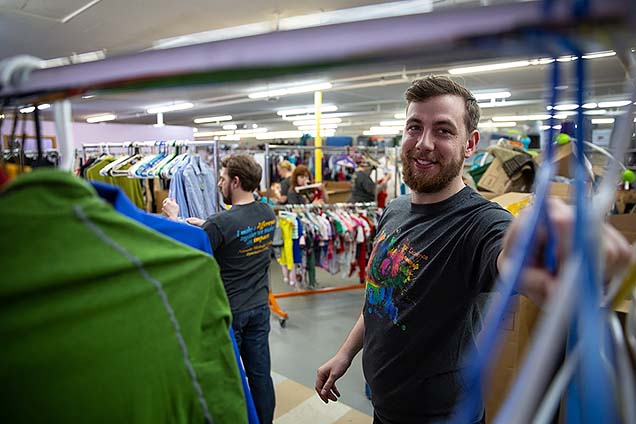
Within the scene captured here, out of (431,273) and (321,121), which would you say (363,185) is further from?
(321,121)

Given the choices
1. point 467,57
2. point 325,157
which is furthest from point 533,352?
point 325,157

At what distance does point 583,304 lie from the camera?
28 cm

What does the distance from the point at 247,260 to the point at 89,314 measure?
1821mm

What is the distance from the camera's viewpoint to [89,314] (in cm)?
42

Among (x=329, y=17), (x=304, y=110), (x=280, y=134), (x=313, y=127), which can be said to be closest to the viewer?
(x=329, y=17)

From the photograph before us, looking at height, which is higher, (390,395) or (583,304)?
(583,304)

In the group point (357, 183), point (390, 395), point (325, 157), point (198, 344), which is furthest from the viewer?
point (325, 157)

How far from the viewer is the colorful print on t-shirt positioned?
3.51ft

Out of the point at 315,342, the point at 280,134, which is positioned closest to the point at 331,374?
the point at 315,342

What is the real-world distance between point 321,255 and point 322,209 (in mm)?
474

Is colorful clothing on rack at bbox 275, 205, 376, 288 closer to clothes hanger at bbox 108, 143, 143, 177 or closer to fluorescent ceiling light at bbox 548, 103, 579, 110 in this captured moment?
clothes hanger at bbox 108, 143, 143, 177

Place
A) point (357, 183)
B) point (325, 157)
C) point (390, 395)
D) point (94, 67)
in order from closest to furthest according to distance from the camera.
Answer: point (94, 67), point (390, 395), point (357, 183), point (325, 157)

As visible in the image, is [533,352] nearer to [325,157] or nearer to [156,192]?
[156,192]

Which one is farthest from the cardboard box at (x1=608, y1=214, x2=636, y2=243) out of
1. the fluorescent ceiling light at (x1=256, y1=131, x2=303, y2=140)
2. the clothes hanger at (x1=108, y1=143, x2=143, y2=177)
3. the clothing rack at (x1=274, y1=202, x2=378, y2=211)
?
the fluorescent ceiling light at (x1=256, y1=131, x2=303, y2=140)
